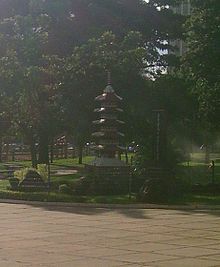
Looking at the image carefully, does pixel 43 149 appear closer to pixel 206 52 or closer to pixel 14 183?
pixel 14 183

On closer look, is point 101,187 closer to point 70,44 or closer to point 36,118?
point 36,118

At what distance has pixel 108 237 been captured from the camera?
14.7 meters

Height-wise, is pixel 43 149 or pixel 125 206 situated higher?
pixel 43 149

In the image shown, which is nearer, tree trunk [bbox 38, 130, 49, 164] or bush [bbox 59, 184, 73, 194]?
bush [bbox 59, 184, 73, 194]

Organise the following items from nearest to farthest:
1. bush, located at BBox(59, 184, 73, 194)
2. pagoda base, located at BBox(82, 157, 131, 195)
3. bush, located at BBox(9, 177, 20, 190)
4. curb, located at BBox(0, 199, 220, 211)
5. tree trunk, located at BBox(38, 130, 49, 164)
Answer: curb, located at BBox(0, 199, 220, 211) → bush, located at BBox(59, 184, 73, 194) → pagoda base, located at BBox(82, 157, 131, 195) → bush, located at BBox(9, 177, 20, 190) → tree trunk, located at BBox(38, 130, 49, 164)

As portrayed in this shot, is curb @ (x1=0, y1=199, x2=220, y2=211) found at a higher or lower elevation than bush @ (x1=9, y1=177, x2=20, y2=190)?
lower

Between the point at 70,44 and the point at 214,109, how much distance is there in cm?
1011

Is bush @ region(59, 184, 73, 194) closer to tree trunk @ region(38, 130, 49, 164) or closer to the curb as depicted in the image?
the curb

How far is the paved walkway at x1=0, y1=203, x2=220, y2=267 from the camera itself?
11664 millimetres

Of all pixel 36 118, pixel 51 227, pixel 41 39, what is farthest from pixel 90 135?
pixel 51 227

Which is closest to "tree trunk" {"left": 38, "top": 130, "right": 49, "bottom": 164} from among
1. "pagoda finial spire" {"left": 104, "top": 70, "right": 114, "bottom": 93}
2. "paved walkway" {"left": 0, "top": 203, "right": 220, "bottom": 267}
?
"pagoda finial spire" {"left": 104, "top": 70, "right": 114, "bottom": 93}

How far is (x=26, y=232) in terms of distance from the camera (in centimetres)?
1570

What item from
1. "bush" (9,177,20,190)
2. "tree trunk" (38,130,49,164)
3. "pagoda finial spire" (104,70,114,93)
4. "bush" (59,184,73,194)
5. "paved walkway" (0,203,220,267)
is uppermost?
"pagoda finial spire" (104,70,114,93)

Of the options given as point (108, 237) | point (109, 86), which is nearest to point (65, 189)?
point (109, 86)
